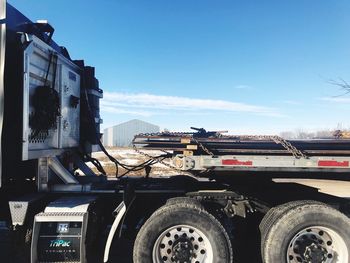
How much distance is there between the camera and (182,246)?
423 cm

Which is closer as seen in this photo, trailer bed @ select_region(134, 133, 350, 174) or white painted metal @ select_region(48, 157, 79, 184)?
trailer bed @ select_region(134, 133, 350, 174)

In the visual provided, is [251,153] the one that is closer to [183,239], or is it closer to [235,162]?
[235,162]

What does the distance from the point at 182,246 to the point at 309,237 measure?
1.58 metres

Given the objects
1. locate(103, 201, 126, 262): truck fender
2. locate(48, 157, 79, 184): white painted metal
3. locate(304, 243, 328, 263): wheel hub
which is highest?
locate(48, 157, 79, 184): white painted metal

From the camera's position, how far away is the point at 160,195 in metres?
4.89

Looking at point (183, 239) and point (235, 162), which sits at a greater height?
point (235, 162)

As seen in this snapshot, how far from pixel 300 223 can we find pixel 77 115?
12.1ft

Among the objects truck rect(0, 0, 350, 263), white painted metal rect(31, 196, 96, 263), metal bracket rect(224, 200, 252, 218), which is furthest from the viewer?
metal bracket rect(224, 200, 252, 218)

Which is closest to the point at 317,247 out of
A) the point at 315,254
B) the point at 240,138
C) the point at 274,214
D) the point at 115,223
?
the point at 315,254

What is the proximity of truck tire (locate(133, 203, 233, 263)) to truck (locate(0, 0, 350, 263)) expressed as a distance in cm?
1

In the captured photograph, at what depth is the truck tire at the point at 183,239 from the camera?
4.21 metres

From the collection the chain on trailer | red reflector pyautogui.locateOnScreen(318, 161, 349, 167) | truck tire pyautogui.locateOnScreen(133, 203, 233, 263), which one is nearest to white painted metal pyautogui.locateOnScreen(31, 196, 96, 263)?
truck tire pyautogui.locateOnScreen(133, 203, 233, 263)

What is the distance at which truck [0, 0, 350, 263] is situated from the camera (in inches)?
163

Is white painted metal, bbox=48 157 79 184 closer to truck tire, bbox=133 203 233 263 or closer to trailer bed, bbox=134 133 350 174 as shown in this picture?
trailer bed, bbox=134 133 350 174
